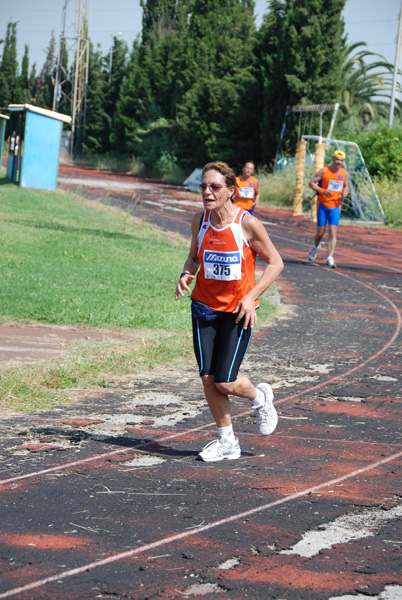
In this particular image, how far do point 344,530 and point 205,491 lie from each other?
2.86 ft

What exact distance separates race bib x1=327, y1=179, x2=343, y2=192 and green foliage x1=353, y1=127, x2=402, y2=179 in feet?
47.4

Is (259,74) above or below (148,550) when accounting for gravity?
above

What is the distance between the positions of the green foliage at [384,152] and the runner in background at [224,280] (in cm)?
→ 2534

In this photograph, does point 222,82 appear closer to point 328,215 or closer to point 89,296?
point 328,215

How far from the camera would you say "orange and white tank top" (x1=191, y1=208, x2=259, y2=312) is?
5.09 metres

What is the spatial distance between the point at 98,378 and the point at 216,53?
42.8 metres

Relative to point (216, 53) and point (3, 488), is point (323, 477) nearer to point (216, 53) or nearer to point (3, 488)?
point (3, 488)

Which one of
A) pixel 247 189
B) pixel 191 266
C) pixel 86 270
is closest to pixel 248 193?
pixel 247 189

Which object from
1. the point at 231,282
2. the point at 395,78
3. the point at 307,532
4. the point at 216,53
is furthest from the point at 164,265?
the point at 216,53

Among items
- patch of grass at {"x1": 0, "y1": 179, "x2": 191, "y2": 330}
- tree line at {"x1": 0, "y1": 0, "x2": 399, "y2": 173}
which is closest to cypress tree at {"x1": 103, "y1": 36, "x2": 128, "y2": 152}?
tree line at {"x1": 0, "y1": 0, "x2": 399, "y2": 173}

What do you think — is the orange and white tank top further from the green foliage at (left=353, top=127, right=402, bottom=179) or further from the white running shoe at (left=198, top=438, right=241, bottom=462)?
the green foliage at (left=353, top=127, right=402, bottom=179)

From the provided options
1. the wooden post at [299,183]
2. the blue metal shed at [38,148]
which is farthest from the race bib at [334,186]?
the blue metal shed at [38,148]

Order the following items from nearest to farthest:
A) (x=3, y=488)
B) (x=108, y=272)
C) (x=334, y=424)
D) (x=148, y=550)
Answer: (x=148, y=550)
(x=3, y=488)
(x=334, y=424)
(x=108, y=272)

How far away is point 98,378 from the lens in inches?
287
